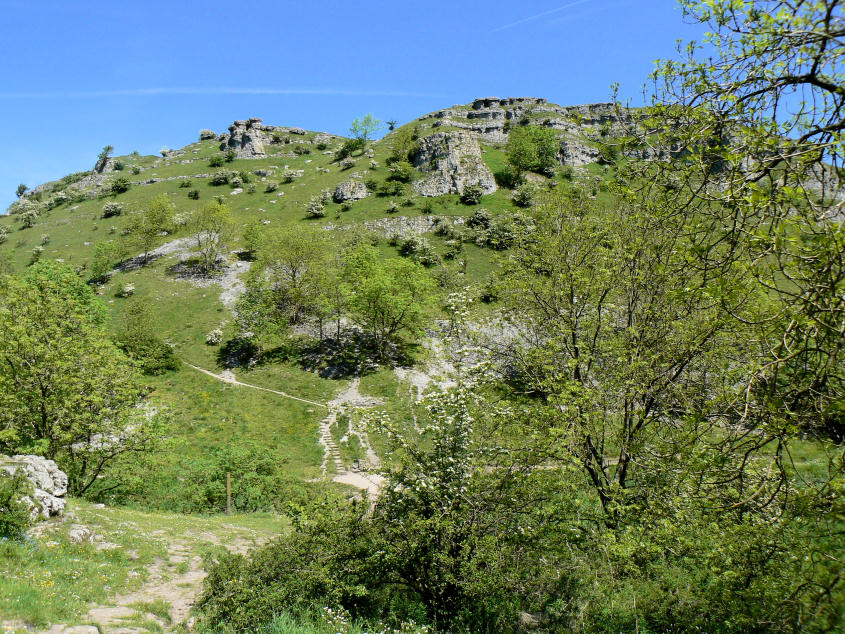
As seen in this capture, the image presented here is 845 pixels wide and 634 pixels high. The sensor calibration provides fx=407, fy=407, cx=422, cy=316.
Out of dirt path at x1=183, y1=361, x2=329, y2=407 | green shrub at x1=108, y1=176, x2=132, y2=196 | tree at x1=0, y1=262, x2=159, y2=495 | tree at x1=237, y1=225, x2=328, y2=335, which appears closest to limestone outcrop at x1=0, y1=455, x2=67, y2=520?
tree at x1=0, y1=262, x2=159, y2=495

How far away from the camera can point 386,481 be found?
1038 centimetres

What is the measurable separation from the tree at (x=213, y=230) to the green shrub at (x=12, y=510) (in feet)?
178

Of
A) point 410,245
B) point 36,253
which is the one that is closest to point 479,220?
point 410,245

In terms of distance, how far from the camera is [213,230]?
62969 mm

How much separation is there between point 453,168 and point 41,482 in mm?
77270

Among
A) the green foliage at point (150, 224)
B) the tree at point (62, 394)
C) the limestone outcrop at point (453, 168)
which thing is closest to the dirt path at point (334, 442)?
the tree at point (62, 394)

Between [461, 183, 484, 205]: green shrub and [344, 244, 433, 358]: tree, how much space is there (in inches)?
1396

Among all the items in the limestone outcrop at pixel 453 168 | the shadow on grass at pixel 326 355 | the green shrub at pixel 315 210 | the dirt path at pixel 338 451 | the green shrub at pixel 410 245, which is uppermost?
the limestone outcrop at pixel 453 168

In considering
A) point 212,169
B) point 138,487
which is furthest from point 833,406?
point 212,169

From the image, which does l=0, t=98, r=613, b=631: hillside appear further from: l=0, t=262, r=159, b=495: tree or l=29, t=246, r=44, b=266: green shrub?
l=0, t=262, r=159, b=495: tree

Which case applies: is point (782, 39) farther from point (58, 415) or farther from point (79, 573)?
point (58, 415)

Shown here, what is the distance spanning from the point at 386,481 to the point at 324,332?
1557 inches

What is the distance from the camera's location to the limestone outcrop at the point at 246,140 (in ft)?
394

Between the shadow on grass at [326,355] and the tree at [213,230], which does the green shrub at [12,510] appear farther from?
the tree at [213,230]
